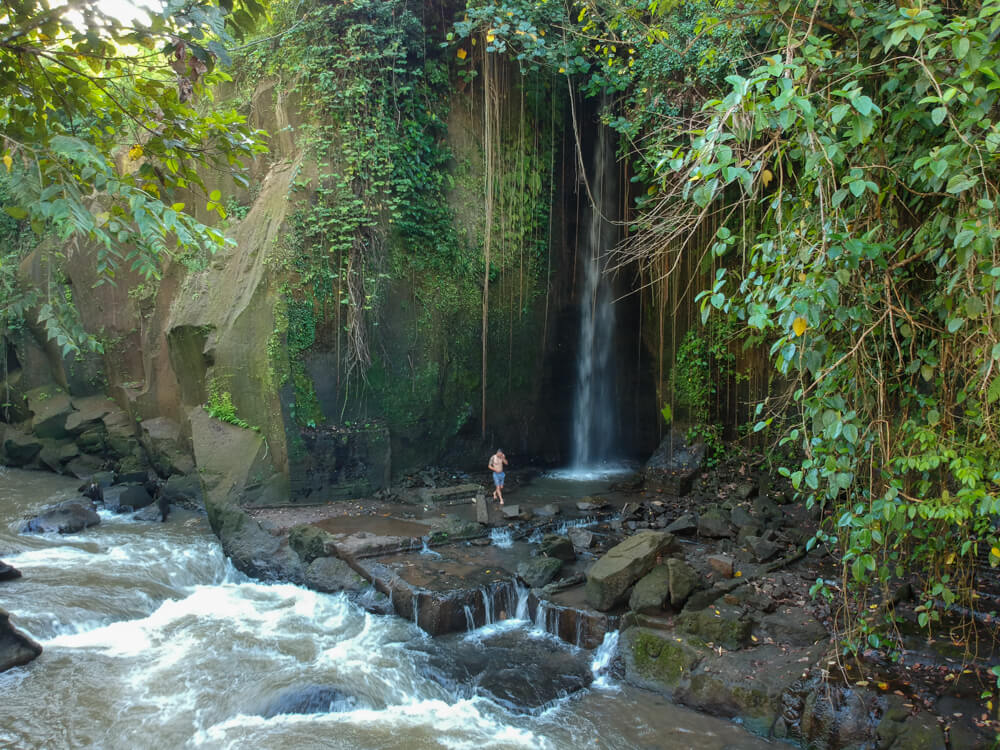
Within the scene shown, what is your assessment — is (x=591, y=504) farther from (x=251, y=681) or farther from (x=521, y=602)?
(x=251, y=681)

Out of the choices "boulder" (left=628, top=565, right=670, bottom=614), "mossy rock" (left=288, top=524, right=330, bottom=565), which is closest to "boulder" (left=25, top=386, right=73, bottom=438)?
"mossy rock" (left=288, top=524, right=330, bottom=565)

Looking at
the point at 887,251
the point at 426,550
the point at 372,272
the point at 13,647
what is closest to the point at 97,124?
the point at 13,647

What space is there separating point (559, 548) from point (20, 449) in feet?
35.3

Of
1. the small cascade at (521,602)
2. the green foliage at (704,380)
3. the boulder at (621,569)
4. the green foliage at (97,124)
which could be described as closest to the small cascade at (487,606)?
the small cascade at (521,602)

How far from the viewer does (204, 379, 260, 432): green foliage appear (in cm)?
976

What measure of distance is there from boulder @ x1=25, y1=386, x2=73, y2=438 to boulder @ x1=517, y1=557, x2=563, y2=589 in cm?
1017

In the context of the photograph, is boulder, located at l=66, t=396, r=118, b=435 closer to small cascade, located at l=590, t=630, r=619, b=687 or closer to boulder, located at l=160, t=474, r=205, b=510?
boulder, located at l=160, t=474, r=205, b=510

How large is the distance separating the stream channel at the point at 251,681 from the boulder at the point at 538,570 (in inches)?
16.9

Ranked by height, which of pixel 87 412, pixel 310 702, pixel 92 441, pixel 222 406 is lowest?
pixel 310 702

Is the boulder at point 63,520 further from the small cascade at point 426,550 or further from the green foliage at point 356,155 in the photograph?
the small cascade at point 426,550

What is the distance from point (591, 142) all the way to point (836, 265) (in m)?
10.2

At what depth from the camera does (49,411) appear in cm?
1286

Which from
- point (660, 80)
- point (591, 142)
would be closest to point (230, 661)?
point (660, 80)

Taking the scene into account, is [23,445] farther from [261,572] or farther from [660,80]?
[660,80]
